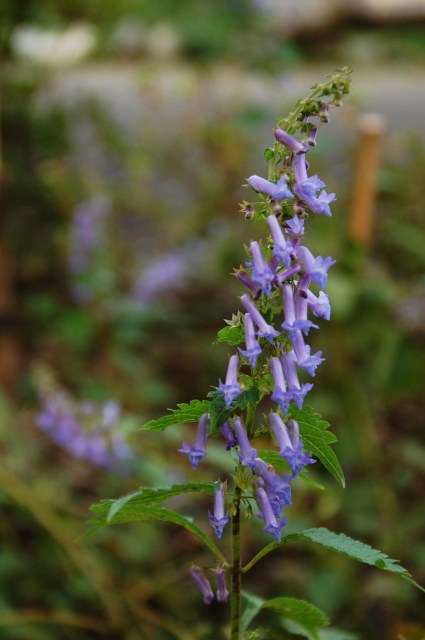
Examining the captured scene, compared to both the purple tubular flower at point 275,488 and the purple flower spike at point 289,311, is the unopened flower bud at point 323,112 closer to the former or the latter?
the purple flower spike at point 289,311

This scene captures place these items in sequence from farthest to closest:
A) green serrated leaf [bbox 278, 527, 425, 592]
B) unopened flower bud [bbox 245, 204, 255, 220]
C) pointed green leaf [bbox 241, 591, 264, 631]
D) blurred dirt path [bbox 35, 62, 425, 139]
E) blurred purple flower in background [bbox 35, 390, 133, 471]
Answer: blurred dirt path [bbox 35, 62, 425, 139]
blurred purple flower in background [bbox 35, 390, 133, 471]
pointed green leaf [bbox 241, 591, 264, 631]
unopened flower bud [bbox 245, 204, 255, 220]
green serrated leaf [bbox 278, 527, 425, 592]

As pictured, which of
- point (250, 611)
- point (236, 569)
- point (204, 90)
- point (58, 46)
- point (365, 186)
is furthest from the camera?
point (204, 90)

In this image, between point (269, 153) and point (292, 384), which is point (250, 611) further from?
point (269, 153)

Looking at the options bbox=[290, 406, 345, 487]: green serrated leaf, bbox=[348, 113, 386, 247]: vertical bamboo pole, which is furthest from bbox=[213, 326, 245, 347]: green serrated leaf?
bbox=[348, 113, 386, 247]: vertical bamboo pole

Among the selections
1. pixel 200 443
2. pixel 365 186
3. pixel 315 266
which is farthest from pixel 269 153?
pixel 365 186

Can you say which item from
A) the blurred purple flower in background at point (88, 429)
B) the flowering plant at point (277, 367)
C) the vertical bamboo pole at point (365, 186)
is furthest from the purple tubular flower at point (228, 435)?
the vertical bamboo pole at point (365, 186)

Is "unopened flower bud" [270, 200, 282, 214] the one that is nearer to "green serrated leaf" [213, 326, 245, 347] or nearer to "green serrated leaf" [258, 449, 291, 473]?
"green serrated leaf" [213, 326, 245, 347]
